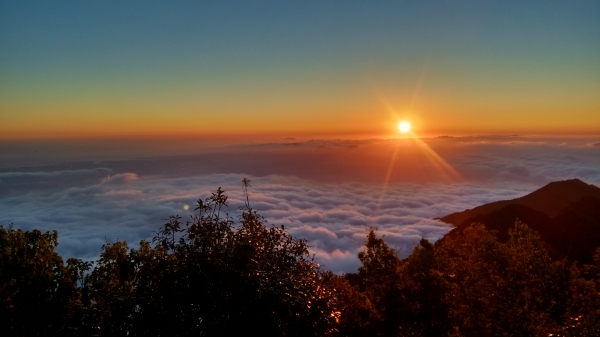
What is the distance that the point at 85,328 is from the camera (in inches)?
429

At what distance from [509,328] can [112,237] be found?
425 feet

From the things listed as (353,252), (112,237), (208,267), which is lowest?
(353,252)

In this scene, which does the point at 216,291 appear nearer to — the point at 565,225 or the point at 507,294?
the point at 507,294

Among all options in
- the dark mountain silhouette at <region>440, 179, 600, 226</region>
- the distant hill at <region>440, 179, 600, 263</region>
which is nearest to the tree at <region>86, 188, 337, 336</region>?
the distant hill at <region>440, 179, 600, 263</region>

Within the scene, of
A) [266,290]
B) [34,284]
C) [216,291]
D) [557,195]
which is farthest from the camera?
[557,195]

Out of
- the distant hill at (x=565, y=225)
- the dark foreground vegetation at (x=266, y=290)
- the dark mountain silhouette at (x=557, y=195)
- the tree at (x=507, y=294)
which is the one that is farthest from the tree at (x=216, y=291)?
the dark mountain silhouette at (x=557, y=195)

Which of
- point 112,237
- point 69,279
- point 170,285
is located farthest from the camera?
point 112,237

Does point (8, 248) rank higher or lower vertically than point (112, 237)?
higher

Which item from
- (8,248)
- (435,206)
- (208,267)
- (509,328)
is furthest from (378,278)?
(435,206)

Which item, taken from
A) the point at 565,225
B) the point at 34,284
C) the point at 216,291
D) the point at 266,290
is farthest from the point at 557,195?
the point at 34,284

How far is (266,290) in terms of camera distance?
34.6 ft

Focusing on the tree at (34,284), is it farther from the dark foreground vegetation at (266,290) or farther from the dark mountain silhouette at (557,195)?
the dark mountain silhouette at (557,195)

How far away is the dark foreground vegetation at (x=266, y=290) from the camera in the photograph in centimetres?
1057

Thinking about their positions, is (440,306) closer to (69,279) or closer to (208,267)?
(208,267)
